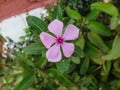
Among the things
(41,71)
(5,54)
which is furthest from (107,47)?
(5,54)

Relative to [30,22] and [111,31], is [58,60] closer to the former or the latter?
[30,22]

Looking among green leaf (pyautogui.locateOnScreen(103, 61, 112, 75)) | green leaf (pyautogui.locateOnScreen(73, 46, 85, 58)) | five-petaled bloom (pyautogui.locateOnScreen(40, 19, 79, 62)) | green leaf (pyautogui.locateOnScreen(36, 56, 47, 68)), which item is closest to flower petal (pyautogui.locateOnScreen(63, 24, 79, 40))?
five-petaled bloom (pyautogui.locateOnScreen(40, 19, 79, 62))

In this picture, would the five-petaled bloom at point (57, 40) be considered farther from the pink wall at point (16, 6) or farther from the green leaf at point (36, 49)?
the pink wall at point (16, 6)

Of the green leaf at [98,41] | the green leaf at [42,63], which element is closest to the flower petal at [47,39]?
the green leaf at [42,63]

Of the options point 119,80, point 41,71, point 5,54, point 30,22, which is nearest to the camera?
point 30,22

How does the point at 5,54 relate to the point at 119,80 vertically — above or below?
above

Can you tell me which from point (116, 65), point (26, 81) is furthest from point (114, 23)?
point (26, 81)

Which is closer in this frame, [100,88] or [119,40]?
[119,40]
